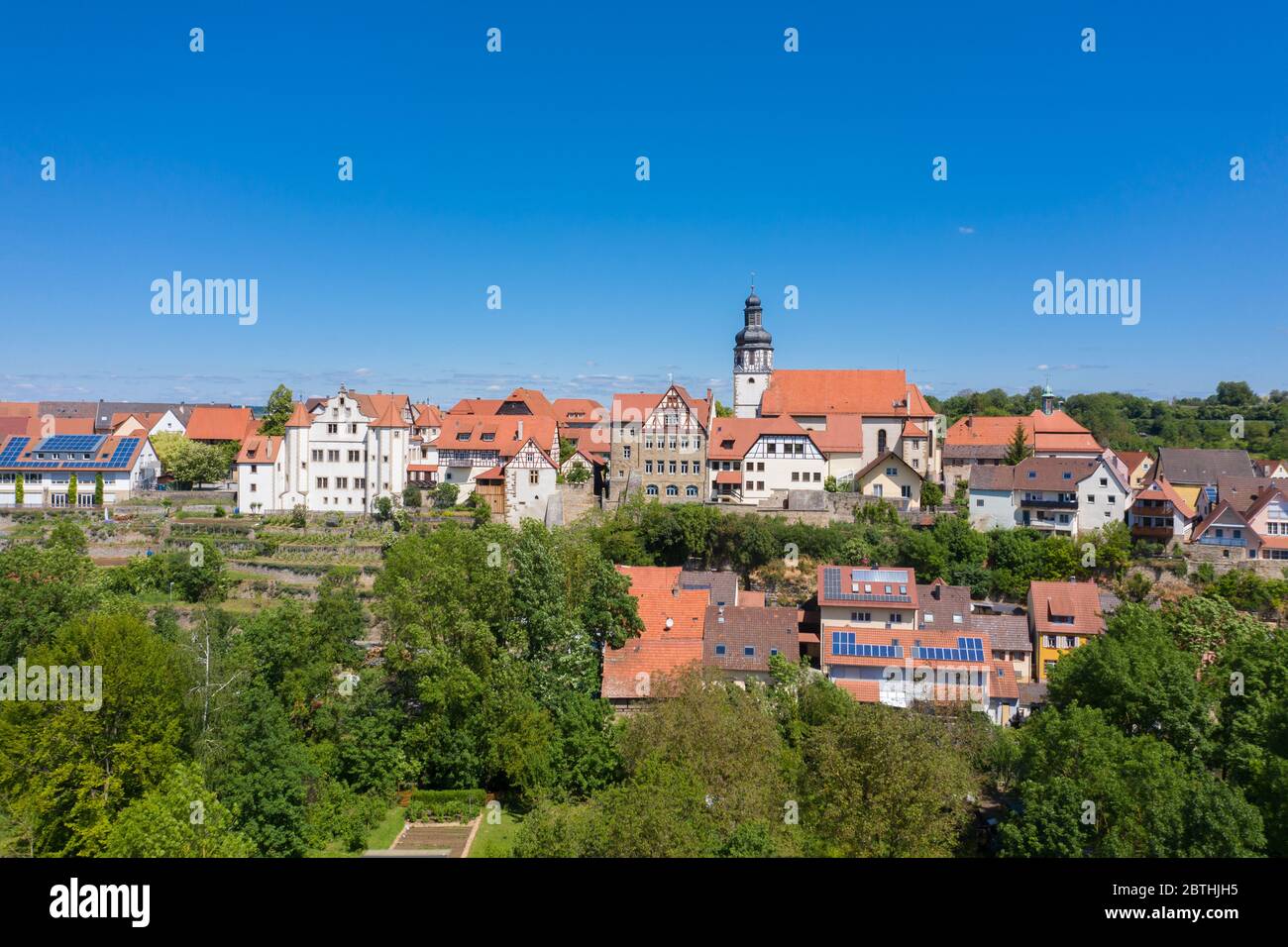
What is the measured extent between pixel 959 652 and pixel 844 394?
22.8m

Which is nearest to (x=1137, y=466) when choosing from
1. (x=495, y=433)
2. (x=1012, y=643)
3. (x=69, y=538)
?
(x=1012, y=643)

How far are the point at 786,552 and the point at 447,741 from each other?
2042 centimetres

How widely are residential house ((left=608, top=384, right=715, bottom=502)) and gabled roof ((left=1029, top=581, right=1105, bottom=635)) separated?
17.0 m

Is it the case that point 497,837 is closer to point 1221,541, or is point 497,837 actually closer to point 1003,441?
point 1221,541

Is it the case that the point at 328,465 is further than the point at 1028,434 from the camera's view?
No

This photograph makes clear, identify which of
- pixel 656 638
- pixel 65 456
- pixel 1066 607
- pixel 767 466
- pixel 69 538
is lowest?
pixel 656 638

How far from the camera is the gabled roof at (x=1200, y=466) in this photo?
47.2 m

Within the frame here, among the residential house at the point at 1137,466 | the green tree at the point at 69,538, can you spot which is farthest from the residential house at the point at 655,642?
the residential house at the point at 1137,466

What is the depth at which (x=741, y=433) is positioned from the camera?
47.9 metres

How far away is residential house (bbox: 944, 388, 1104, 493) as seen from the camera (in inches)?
1902

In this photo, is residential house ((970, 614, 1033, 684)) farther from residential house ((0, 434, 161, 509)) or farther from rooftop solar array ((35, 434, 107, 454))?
rooftop solar array ((35, 434, 107, 454))

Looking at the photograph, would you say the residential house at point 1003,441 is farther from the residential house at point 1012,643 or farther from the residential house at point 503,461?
the residential house at point 503,461

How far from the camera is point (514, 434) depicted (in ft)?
163
